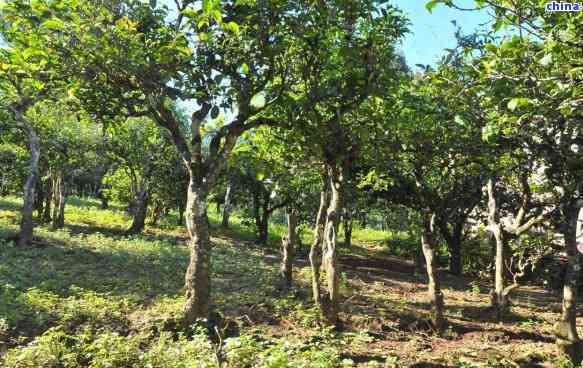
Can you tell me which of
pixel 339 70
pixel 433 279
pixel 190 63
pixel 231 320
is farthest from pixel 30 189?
pixel 433 279

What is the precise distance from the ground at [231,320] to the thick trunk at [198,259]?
0.50 metres

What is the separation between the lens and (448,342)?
381 inches

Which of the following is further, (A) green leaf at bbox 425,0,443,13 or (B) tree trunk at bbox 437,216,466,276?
(B) tree trunk at bbox 437,216,466,276

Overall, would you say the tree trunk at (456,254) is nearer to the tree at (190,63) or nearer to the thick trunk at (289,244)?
the thick trunk at (289,244)

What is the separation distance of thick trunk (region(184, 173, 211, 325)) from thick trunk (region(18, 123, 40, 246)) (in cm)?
1165

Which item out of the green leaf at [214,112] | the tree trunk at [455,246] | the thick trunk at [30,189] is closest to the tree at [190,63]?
the green leaf at [214,112]

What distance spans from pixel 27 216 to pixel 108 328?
37.4ft

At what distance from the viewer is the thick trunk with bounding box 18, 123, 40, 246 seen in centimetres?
1708

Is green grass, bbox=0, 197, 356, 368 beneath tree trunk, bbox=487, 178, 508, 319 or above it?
beneath

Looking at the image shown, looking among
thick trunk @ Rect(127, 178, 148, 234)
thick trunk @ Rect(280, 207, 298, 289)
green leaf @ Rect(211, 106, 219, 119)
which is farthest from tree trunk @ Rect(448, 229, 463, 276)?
green leaf @ Rect(211, 106, 219, 119)

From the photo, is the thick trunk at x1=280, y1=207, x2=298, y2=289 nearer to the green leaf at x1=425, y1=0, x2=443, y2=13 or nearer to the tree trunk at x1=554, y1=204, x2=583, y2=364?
the tree trunk at x1=554, y1=204, x2=583, y2=364

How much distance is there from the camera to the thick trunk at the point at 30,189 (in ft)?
56.0

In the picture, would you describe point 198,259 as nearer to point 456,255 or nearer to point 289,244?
point 289,244

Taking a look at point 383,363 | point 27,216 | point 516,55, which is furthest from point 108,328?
point 27,216
